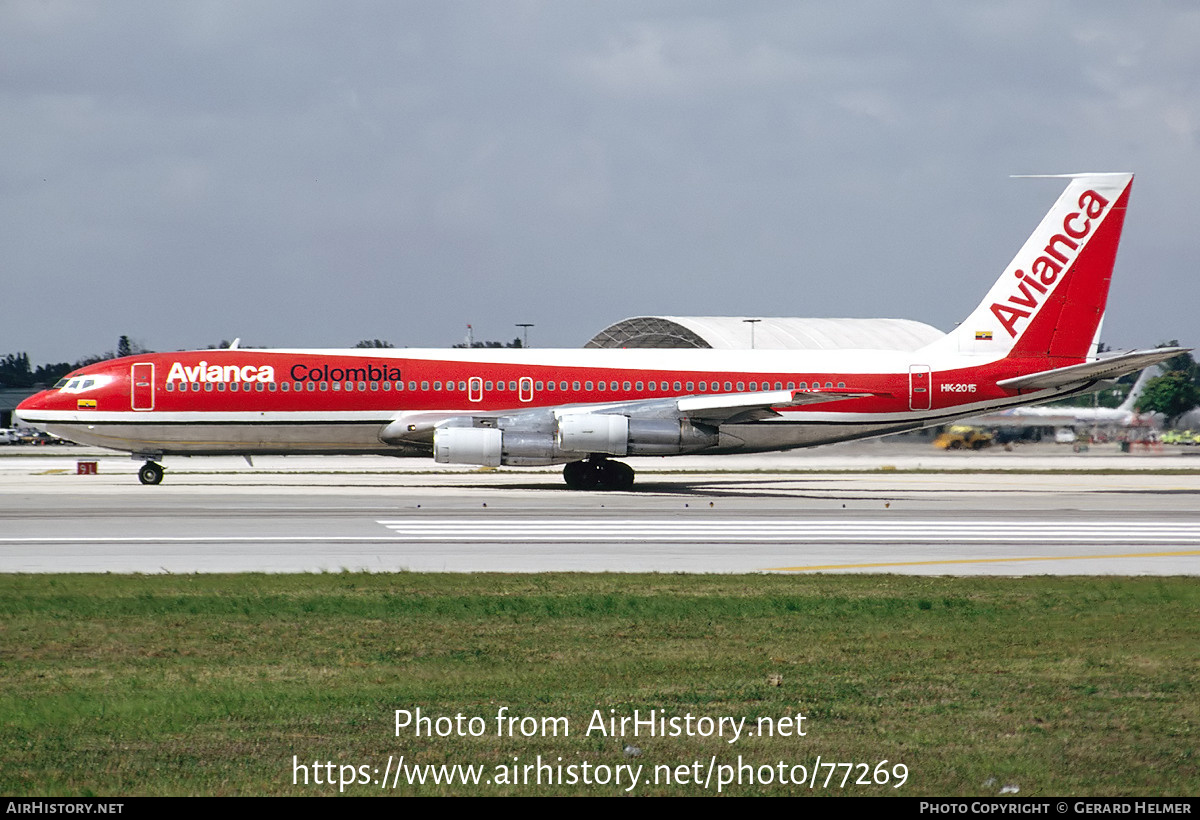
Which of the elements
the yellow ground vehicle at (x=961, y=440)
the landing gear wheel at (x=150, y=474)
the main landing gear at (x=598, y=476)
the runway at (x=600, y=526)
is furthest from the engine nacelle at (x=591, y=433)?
the yellow ground vehicle at (x=961, y=440)

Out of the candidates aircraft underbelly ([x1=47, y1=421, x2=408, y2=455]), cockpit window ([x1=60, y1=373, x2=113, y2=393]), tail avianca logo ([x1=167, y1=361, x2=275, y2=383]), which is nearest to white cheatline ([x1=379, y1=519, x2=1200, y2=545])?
aircraft underbelly ([x1=47, y1=421, x2=408, y2=455])

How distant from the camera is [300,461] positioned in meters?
65.3

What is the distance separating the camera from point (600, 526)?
2467 cm

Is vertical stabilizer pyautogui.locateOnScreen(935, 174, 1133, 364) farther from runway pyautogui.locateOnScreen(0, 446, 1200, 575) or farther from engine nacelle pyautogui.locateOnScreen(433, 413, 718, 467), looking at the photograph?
engine nacelle pyautogui.locateOnScreen(433, 413, 718, 467)

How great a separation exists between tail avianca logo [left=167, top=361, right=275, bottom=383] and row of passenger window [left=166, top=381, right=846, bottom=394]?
0.41 ft

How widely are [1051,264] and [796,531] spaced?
19140 mm

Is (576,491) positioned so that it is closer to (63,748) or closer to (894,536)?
(894,536)

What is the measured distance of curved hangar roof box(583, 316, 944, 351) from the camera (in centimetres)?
8625

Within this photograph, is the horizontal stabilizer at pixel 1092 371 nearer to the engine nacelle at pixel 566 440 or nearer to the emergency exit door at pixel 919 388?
the emergency exit door at pixel 919 388

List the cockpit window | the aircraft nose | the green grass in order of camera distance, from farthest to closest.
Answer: the aircraft nose → the cockpit window → the green grass

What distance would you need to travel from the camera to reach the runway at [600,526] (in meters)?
18.8

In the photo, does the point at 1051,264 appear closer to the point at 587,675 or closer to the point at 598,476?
the point at 598,476

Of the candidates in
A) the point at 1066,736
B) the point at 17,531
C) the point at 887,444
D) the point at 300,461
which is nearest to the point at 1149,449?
the point at 887,444
